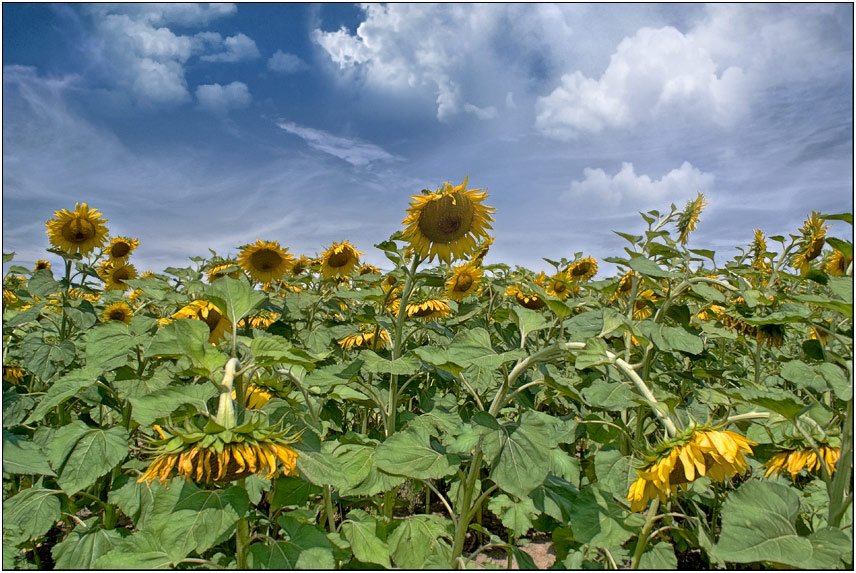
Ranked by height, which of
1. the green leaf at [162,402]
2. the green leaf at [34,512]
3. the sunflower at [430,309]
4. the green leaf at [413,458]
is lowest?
the green leaf at [34,512]

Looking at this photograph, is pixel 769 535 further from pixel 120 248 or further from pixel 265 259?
pixel 120 248

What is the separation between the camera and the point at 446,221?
278cm

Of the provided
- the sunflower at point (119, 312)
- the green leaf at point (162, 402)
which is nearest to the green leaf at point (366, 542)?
the green leaf at point (162, 402)

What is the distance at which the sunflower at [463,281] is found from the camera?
4559mm

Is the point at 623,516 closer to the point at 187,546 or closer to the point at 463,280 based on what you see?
the point at 187,546

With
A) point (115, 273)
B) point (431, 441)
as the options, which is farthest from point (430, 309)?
point (115, 273)

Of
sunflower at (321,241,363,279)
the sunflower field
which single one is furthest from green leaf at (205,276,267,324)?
sunflower at (321,241,363,279)

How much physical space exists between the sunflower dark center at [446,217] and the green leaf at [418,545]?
5.12ft

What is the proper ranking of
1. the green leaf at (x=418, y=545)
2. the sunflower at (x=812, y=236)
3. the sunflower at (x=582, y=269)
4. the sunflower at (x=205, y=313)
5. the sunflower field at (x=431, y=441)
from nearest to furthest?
the sunflower field at (x=431, y=441), the green leaf at (x=418, y=545), the sunflower at (x=205, y=313), the sunflower at (x=812, y=236), the sunflower at (x=582, y=269)

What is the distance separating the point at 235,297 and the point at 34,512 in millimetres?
1655

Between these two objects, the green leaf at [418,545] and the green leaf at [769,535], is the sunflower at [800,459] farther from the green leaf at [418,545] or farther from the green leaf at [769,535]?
the green leaf at [418,545]

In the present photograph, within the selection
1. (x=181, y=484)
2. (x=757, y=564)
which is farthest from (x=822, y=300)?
(x=181, y=484)

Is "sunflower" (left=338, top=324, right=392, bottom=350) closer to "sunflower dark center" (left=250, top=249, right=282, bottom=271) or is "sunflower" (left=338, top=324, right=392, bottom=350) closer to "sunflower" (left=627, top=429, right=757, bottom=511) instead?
"sunflower dark center" (left=250, top=249, right=282, bottom=271)

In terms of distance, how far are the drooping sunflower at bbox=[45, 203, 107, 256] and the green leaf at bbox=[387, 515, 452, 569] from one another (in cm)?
404
